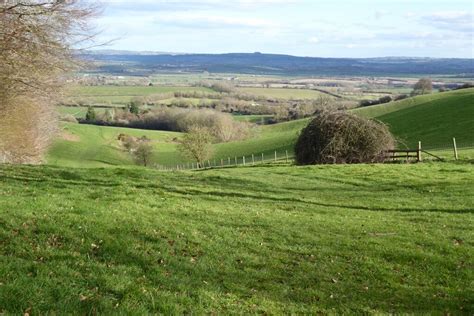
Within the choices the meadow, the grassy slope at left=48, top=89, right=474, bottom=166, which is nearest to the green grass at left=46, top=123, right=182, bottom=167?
the grassy slope at left=48, top=89, right=474, bottom=166

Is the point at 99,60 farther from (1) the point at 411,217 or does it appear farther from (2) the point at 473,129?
(2) the point at 473,129

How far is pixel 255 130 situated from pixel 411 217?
94.8 m

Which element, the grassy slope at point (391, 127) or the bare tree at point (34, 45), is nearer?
the bare tree at point (34, 45)

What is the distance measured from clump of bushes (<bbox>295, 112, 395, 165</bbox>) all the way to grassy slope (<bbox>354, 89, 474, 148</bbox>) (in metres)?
18.2

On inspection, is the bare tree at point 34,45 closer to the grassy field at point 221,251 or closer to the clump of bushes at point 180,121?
the grassy field at point 221,251

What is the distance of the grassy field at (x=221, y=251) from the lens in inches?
306

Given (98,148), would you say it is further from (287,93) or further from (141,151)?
(287,93)

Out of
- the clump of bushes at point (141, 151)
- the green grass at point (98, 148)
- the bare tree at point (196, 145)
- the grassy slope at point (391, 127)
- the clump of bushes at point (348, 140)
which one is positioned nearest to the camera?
the clump of bushes at point (348, 140)

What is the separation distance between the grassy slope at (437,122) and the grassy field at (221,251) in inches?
1525

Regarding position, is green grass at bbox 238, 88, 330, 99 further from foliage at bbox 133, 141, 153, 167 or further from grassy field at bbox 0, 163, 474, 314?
grassy field at bbox 0, 163, 474, 314

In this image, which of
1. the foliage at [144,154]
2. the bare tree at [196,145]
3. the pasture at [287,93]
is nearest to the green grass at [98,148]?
the foliage at [144,154]

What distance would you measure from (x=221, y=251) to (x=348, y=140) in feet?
85.3

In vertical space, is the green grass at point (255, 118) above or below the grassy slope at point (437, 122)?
below

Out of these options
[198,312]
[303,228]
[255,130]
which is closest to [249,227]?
[303,228]
